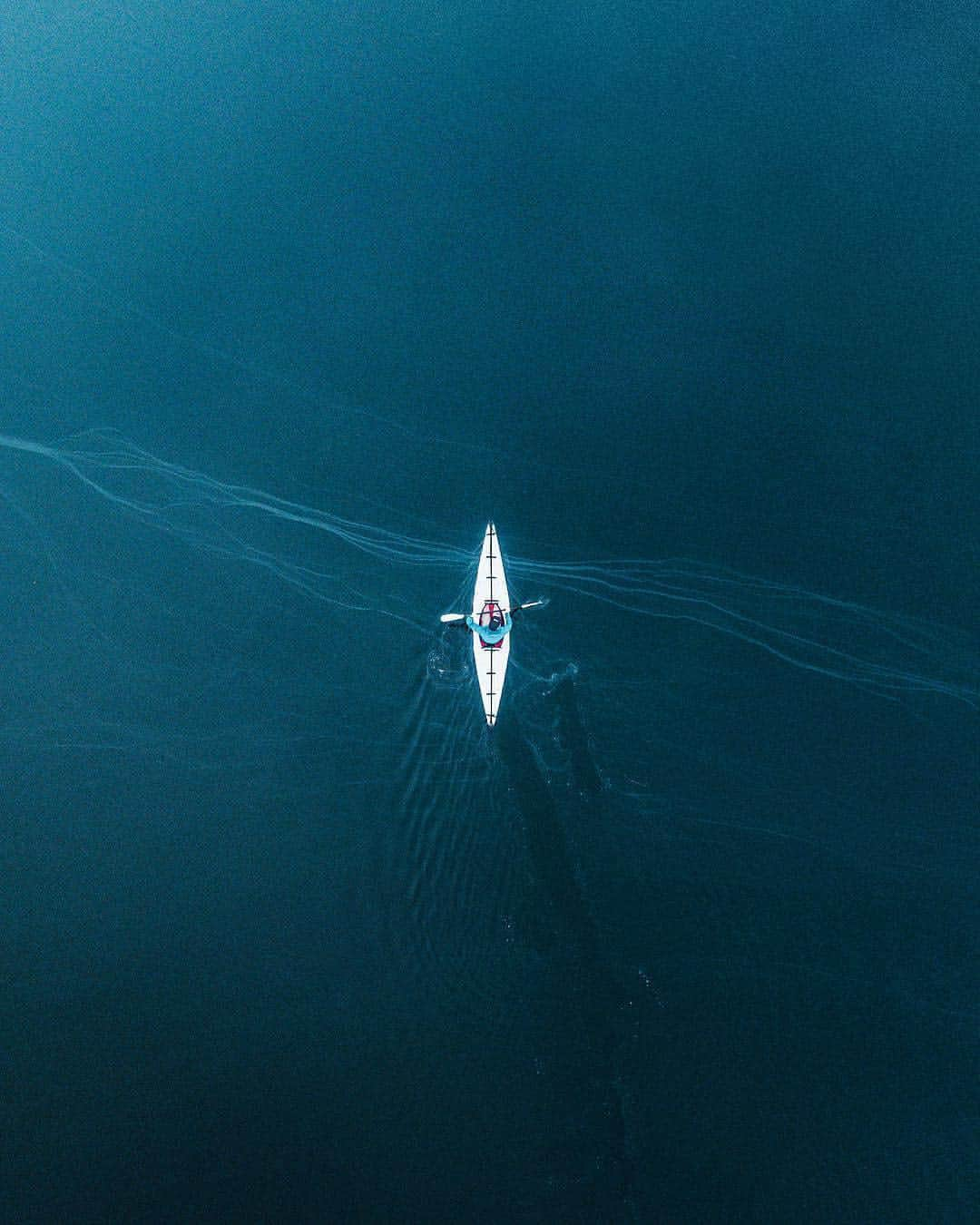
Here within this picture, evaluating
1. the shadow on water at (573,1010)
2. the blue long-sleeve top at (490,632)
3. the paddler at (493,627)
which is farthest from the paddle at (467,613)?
the shadow on water at (573,1010)

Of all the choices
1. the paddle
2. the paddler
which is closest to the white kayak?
the paddler

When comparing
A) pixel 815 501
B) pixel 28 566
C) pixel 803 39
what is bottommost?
pixel 28 566

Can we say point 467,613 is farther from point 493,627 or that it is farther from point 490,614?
point 493,627

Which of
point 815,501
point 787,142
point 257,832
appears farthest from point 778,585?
point 257,832

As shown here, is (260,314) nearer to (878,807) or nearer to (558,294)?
(558,294)

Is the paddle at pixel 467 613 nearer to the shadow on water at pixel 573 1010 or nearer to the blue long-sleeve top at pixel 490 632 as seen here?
the blue long-sleeve top at pixel 490 632

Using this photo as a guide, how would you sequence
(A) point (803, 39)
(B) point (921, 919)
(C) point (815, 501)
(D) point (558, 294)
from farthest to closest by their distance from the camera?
(A) point (803, 39) → (D) point (558, 294) → (C) point (815, 501) → (B) point (921, 919)
